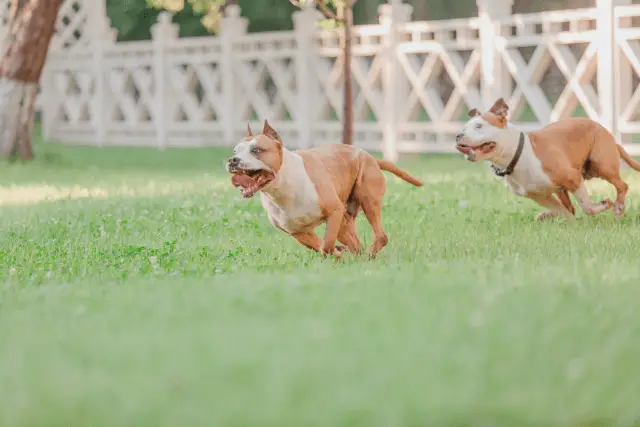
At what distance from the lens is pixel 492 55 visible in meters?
16.6

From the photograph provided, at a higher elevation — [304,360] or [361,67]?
[361,67]

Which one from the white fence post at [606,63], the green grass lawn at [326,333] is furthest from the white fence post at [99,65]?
the green grass lawn at [326,333]

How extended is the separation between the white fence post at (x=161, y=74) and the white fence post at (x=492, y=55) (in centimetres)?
781

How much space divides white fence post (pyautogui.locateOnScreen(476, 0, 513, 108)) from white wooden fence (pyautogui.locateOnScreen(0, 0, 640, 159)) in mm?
20

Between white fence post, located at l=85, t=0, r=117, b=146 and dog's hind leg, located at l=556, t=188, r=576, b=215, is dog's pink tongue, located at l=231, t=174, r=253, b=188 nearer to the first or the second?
dog's hind leg, located at l=556, t=188, r=576, b=215

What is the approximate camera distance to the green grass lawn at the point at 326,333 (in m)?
4.01

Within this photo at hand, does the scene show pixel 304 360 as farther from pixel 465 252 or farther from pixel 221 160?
pixel 221 160

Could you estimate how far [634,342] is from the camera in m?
4.68

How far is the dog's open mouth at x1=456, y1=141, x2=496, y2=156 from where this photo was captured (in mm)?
8898

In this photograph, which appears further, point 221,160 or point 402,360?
point 221,160

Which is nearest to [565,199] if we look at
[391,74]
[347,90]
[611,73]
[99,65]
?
[611,73]

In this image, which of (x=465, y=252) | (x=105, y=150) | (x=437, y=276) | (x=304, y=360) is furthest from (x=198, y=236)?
(x=105, y=150)

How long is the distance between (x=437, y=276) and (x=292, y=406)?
2.44m

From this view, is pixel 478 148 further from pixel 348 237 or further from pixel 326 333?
pixel 326 333
